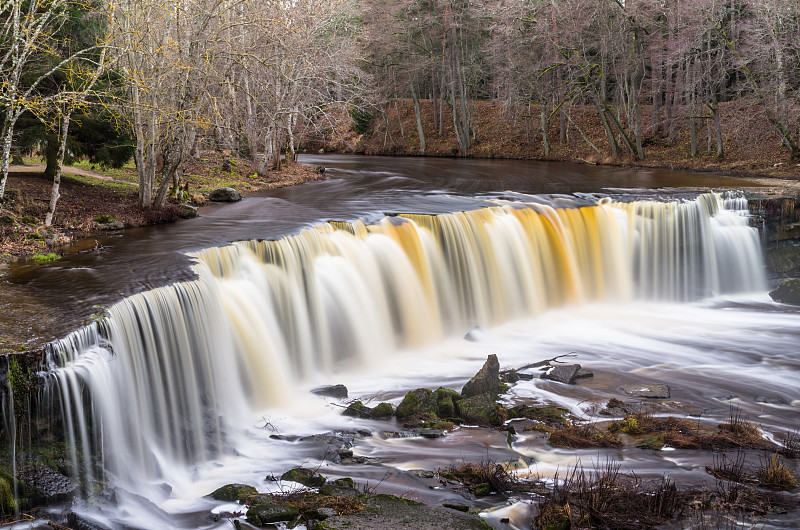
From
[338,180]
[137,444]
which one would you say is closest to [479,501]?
[137,444]

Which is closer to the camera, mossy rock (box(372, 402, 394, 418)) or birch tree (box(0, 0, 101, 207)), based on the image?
mossy rock (box(372, 402, 394, 418))

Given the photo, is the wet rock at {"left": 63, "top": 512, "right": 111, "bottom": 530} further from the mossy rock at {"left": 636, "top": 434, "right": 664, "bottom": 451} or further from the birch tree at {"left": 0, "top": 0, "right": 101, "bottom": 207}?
the birch tree at {"left": 0, "top": 0, "right": 101, "bottom": 207}

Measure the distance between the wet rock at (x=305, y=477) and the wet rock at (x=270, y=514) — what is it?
74cm

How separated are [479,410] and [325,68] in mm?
Result: 17594

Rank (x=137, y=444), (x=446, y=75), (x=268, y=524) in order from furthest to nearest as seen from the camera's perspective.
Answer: (x=446, y=75) < (x=137, y=444) < (x=268, y=524)

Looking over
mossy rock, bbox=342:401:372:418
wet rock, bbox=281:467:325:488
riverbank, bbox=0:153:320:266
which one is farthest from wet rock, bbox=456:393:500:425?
riverbank, bbox=0:153:320:266

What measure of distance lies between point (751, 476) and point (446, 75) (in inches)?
1532

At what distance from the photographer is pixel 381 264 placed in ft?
47.3

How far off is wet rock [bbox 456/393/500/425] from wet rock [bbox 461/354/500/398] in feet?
0.83

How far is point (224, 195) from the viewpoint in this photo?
803 inches

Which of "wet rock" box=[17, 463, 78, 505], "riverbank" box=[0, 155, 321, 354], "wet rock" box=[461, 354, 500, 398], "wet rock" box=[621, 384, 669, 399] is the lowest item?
"wet rock" box=[621, 384, 669, 399]

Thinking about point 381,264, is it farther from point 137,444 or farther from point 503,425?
point 137,444

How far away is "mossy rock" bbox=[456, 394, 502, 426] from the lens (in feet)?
30.5

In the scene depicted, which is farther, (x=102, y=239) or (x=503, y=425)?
(x=102, y=239)
